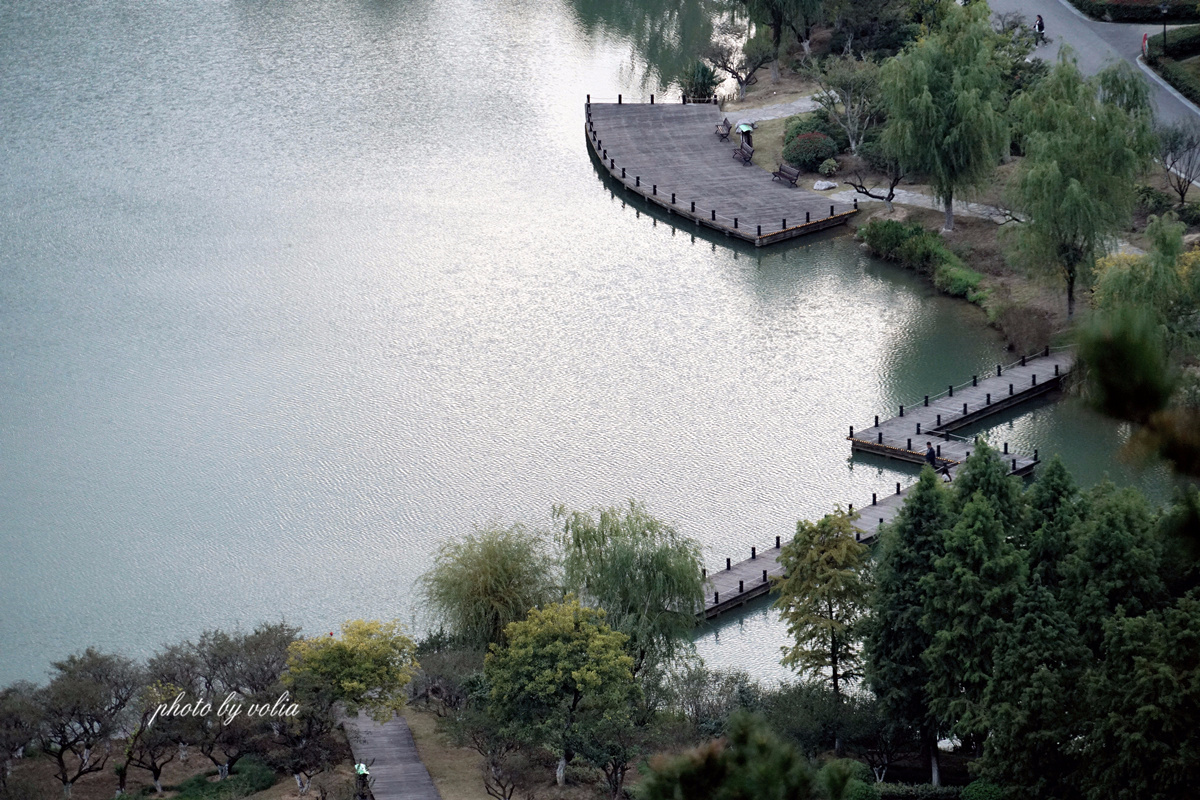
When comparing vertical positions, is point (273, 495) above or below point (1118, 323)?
below

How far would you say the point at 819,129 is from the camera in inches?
2874

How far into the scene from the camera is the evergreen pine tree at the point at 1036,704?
33.7 metres

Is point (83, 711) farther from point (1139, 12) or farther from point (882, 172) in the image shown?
point (1139, 12)

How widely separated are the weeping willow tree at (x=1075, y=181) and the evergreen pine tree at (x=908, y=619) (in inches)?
835

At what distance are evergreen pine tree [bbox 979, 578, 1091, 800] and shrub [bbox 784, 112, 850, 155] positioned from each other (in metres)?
40.3

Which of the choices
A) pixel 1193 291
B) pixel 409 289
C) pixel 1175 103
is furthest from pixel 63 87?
pixel 1193 291

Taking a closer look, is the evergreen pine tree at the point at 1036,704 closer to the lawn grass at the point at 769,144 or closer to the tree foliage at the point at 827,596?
the tree foliage at the point at 827,596

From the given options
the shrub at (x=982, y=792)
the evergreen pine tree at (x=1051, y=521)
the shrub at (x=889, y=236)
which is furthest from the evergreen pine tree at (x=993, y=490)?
the shrub at (x=889, y=236)

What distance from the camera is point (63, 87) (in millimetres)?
84312

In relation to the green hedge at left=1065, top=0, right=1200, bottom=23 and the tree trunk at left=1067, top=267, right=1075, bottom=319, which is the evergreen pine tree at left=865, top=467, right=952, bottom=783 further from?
the green hedge at left=1065, top=0, right=1200, bottom=23

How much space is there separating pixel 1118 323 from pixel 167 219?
2267 inches

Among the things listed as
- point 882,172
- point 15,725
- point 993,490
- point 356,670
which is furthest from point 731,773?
point 882,172

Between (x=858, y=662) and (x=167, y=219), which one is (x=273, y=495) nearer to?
(x=858, y=662)

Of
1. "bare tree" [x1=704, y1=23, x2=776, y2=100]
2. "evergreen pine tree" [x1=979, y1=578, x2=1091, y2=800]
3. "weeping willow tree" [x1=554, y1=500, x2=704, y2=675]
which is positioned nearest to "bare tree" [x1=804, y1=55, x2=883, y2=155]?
"bare tree" [x1=704, y1=23, x2=776, y2=100]
